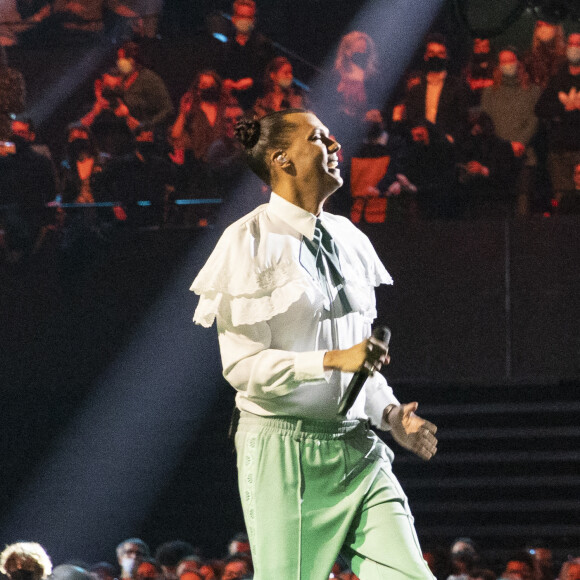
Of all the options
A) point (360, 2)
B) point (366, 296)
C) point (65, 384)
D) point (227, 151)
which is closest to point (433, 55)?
point (227, 151)

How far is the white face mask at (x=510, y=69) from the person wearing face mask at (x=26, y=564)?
5097 mm

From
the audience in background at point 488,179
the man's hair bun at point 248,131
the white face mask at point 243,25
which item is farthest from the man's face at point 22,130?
the man's hair bun at point 248,131

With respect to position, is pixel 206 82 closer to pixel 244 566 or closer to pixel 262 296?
pixel 244 566

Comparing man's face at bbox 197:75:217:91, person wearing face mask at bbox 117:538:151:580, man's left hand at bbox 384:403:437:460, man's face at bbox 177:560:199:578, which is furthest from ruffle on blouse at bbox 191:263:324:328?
man's face at bbox 197:75:217:91

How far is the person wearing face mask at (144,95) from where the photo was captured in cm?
Answer: 881

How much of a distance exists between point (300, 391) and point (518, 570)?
12.4 ft

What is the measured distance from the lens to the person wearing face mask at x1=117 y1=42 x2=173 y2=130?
881 cm

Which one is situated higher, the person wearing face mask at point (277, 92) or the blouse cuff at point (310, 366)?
the person wearing face mask at point (277, 92)

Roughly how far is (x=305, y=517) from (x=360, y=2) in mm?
8241

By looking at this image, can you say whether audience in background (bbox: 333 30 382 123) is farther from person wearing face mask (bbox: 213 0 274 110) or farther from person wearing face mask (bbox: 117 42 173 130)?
person wearing face mask (bbox: 117 42 173 130)

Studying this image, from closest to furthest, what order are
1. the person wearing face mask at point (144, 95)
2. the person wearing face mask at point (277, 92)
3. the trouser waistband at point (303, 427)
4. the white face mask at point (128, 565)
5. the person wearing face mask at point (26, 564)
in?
the trouser waistband at point (303, 427)
the person wearing face mask at point (26, 564)
the white face mask at point (128, 565)
the person wearing face mask at point (277, 92)
the person wearing face mask at point (144, 95)

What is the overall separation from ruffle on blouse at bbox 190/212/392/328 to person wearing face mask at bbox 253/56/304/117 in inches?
195

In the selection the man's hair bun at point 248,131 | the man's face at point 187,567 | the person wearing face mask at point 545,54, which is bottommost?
the man's face at point 187,567

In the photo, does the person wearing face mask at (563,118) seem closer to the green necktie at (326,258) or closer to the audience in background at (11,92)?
the audience in background at (11,92)
